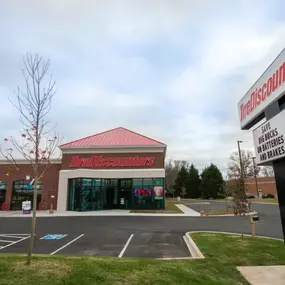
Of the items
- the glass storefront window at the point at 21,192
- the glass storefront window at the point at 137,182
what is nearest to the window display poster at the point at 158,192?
the glass storefront window at the point at 137,182

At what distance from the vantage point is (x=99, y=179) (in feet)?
100

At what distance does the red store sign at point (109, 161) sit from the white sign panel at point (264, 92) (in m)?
24.0

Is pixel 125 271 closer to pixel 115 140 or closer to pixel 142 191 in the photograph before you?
pixel 142 191

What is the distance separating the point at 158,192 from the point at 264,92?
24.9m

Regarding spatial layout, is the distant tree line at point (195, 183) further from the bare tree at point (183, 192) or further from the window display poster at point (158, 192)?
the window display poster at point (158, 192)

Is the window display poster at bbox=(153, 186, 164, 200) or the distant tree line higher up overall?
the distant tree line

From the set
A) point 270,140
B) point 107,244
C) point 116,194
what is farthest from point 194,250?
point 116,194

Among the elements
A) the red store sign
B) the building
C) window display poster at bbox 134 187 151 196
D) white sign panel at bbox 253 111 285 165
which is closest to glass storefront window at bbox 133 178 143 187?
the building

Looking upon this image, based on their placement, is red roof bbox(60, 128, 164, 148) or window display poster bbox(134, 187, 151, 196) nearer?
window display poster bbox(134, 187, 151, 196)

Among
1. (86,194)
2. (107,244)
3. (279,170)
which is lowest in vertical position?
(107,244)

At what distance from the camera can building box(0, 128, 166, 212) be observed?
2994 cm

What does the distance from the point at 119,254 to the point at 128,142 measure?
76.3ft

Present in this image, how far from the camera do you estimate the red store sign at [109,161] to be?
31.0 meters

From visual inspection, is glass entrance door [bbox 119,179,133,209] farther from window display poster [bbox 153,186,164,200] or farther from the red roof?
the red roof
